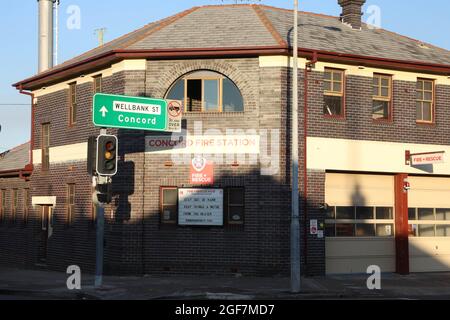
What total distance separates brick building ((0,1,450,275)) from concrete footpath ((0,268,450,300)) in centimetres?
115

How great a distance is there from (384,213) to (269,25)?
23.9ft

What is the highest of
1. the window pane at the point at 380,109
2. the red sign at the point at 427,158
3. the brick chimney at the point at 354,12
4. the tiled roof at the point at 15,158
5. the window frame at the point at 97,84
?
the brick chimney at the point at 354,12

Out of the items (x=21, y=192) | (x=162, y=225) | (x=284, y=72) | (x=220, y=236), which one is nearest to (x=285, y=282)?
(x=220, y=236)

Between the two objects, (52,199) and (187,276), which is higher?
(52,199)

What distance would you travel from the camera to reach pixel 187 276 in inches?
864

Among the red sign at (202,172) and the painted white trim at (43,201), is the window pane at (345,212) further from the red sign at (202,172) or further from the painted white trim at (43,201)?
the painted white trim at (43,201)

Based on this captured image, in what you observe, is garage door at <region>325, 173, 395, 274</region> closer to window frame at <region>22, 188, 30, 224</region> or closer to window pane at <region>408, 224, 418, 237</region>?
window pane at <region>408, 224, 418, 237</region>

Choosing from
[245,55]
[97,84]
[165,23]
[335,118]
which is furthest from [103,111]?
[335,118]

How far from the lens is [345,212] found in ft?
77.2

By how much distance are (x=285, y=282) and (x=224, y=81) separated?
21.4 feet

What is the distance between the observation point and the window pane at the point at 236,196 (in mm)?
22312

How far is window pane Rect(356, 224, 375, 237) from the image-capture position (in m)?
23.7

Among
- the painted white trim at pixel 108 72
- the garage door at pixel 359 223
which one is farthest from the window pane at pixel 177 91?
the garage door at pixel 359 223

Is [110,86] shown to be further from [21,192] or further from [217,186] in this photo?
[21,192]
